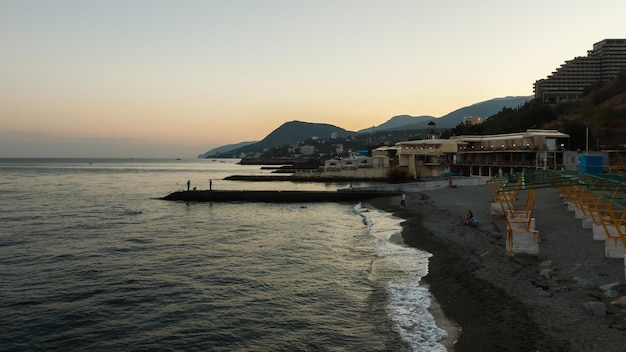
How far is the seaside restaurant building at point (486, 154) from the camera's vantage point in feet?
214

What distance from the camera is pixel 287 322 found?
48.5 feet

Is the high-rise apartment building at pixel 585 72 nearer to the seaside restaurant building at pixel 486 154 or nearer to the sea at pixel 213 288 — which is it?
the seaside restaurant building at pixel 486 154

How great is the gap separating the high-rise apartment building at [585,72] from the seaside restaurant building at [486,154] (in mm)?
112247

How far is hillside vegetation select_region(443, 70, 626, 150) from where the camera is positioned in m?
80.1

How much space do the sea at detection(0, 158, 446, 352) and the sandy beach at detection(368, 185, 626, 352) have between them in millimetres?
1186

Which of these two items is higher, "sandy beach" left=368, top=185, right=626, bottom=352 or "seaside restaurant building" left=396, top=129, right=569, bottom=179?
"seaside restaurant building" left=396, top=129, right=569, bottom=179

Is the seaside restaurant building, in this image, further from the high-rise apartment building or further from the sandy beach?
the high-rise apartment building

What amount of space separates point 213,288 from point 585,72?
212m

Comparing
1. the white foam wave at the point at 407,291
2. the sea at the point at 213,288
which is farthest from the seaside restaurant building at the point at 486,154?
the sea at the point at 213,288

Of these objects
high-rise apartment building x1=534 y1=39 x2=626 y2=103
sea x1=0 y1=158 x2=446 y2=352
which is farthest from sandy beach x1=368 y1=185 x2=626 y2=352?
high-rise apartment building x1=534 y1=39 x2=626 y2=103

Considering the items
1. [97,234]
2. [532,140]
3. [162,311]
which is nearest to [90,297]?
[162,311]

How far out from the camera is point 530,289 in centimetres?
1459

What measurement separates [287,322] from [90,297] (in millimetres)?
9391

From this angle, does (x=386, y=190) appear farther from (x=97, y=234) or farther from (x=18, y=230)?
(x=18, y=230)
